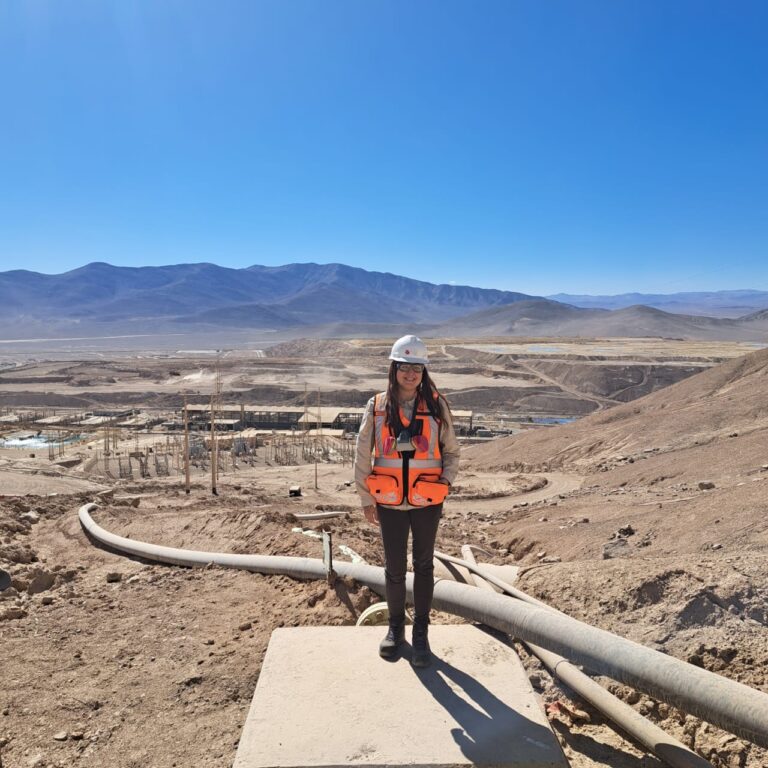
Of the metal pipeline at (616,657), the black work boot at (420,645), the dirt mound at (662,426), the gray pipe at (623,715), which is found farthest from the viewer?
the dirt mound at (662,426)

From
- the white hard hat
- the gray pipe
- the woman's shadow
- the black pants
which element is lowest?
the gray pipe

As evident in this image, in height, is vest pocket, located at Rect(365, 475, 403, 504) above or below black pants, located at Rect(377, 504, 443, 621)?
above

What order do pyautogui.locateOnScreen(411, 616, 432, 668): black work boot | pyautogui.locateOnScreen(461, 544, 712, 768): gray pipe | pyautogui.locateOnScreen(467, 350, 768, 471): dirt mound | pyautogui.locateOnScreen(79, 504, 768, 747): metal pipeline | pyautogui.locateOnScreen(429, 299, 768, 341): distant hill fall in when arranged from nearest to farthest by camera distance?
pyautogui.locateOnScreen(79, 504, 768, 747): metal pipeline < pyautogui.locateOnScreen(461, 544, 712, 768): gray pipe < pyautogui.locateOnScreen(411, 616, 432, 668): black work boot < pyautogui.locateOnScreen(467, 350, 768, 471): dirt mound < pyautogui.locateOnScreen(429, 299, 768, 341): distant hill

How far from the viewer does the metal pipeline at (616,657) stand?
282cm

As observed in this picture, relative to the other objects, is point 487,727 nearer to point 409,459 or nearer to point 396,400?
point 409,459

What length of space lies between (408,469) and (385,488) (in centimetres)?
16

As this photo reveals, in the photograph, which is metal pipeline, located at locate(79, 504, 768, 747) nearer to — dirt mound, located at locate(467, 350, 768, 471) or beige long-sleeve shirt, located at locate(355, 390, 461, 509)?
beige long-sleeve shirt, located at locate(355, 390, 461, 509)

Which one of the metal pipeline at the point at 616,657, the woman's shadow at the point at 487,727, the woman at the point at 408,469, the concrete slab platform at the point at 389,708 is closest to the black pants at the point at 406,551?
the woman at the point at 408,469

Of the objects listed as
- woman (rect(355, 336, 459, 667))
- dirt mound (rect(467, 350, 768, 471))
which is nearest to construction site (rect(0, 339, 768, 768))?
woman (rect(355, 336, 459, 667))

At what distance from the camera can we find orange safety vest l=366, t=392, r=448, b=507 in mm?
3578

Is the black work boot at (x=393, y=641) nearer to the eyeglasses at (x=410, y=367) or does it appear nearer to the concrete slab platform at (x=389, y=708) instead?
the concrete slab platform at (x=389, y=708)

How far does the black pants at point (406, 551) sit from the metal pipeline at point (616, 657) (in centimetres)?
53

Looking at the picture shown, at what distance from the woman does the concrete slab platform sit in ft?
0.66

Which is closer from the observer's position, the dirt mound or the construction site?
the construction site
